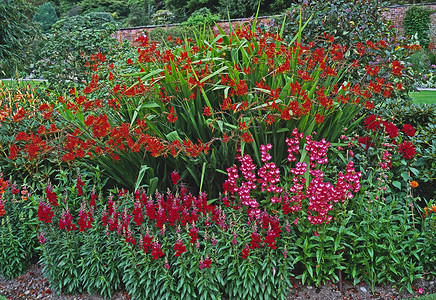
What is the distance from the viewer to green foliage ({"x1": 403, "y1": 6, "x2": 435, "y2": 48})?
1570 centimetres

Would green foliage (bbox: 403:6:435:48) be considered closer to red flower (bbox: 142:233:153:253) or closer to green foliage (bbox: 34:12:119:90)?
green foliage (bbox: 34:12:119:90)

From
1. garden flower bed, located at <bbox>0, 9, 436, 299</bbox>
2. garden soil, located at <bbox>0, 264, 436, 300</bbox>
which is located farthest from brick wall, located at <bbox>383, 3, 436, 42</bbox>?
garden soil, located at <bbox>0, 264, 436, 300</bbox>

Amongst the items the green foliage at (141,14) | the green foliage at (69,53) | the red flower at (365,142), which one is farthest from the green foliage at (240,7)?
the red flower at (365,142)

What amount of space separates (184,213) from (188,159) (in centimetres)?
52

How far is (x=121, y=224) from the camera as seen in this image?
235cm

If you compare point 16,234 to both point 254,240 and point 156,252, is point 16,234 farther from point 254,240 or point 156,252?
point 254,240

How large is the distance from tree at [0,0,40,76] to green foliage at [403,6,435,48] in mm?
15127

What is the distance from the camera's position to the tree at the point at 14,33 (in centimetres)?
542

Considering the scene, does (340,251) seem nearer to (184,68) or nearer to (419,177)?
(419,177)

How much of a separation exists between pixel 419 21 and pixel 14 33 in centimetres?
1606

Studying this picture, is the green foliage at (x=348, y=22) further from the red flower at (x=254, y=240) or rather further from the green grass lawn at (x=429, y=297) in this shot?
the green grass lawn at (x=429, y=297)

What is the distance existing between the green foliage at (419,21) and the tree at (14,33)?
49.6ft

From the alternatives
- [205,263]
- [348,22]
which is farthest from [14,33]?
[205,263]

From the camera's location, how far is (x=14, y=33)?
18.7 feet
